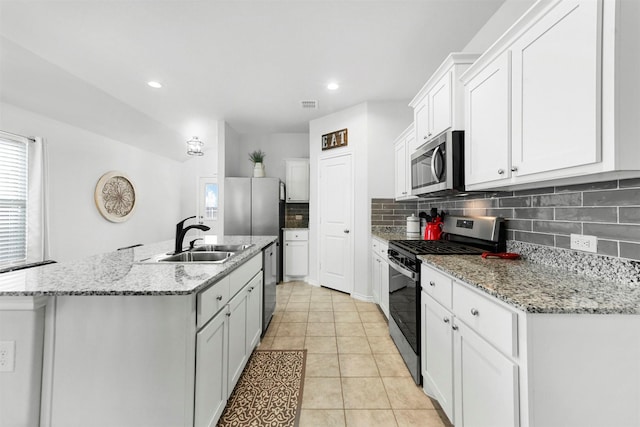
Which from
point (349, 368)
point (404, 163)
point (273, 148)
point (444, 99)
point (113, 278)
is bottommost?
point (349, 368)

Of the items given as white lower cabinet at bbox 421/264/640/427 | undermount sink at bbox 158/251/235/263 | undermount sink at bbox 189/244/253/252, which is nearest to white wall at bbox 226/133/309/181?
undermount sink at bbox 189/244/253/252

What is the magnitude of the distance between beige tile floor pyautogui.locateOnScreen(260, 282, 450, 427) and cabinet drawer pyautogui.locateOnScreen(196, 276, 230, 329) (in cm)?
86

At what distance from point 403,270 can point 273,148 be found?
4176mm

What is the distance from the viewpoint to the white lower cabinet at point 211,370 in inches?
46.9

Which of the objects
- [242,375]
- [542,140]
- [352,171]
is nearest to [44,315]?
[242,375]

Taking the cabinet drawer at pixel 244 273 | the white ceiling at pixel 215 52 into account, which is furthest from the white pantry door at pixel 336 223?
the cabinet drawer at pixel 244 273

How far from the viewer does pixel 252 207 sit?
4.55 metres

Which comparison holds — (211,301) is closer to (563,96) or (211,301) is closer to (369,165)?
(563,96)

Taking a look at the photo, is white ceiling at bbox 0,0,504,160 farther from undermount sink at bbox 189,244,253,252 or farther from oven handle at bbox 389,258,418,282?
oven handle at bbox 389,258,418,282

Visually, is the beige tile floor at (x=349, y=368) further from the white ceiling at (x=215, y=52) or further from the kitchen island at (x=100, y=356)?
the white ceiling at (x=215, y=52)

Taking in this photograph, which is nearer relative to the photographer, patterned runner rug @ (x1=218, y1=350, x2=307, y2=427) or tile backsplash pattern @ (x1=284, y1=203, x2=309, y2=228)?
patterned runner rug @ (x1=218, y1=350, x2=307, y2=427)

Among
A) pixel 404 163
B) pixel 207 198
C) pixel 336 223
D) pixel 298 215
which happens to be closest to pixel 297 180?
pixel 298 215

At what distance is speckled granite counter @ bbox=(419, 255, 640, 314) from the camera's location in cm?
85

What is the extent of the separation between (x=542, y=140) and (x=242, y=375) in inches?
91.2
